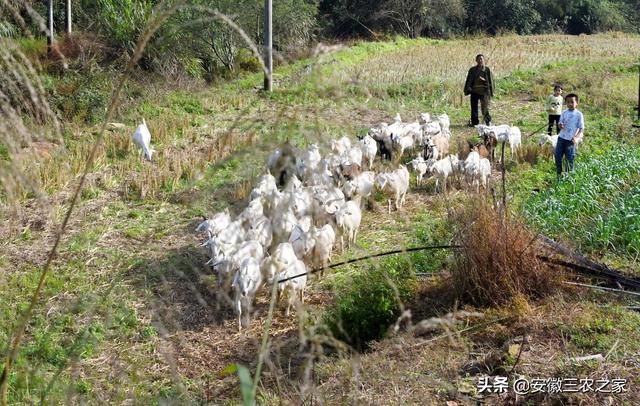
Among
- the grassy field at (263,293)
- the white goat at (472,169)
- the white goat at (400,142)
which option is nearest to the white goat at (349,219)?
the grassy field at (263,293)

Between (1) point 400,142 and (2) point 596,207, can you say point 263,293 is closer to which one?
(2) point 596,207

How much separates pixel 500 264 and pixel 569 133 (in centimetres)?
487

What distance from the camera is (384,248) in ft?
25.5

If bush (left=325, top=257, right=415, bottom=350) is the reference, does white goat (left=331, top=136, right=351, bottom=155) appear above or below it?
above

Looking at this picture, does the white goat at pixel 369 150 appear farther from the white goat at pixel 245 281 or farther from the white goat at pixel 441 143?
the white goat at pixel 245 281

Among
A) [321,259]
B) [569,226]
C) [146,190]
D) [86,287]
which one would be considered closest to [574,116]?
[569,226]

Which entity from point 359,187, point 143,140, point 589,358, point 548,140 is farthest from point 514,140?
point 589,358

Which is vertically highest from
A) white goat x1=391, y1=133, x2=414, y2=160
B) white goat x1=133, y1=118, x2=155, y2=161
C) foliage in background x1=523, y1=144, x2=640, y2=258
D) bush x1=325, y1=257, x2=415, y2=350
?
white goat x1=133, y1=118, x2=155, y2=161

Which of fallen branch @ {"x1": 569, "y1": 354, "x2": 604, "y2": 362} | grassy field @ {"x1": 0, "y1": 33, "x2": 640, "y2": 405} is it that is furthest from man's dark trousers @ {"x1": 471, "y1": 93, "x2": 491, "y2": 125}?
fallen branch @ {"x1": 569, "y1": 354, "x2": 604, "y2": 362}

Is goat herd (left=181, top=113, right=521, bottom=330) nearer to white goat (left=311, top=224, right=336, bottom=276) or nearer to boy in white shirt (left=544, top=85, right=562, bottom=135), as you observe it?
white goat (left=311, top=224, right=336, bottom=276)

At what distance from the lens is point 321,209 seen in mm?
4844

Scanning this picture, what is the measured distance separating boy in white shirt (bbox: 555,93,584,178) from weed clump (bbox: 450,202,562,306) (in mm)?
4590

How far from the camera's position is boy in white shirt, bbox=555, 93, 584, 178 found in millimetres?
9695

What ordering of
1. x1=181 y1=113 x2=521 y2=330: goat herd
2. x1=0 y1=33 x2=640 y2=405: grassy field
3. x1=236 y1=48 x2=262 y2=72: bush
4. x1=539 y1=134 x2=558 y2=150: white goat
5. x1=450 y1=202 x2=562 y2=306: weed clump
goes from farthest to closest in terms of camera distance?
x1=236 y1=48 x2=262 y2=72: bush, x1=539 y1=134 x2=558 y2=150: white goat, x1=450 y1=202 x2=562 y2=306: weed clump, x1=181 y1=113 x2=521 y2=330: goat herd, x1=0 y1=33 x2=640 y2=405: grassy field
